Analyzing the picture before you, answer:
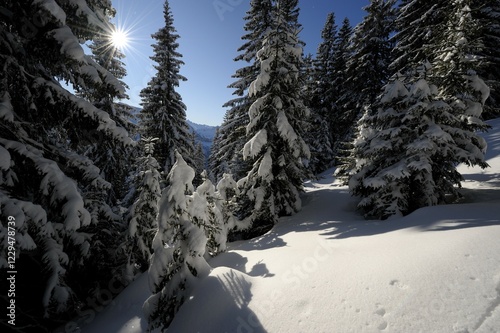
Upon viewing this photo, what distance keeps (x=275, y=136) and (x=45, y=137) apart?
834 centimetres

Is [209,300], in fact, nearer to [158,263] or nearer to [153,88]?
[158,263]

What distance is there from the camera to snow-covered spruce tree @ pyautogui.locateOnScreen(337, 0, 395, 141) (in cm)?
2388

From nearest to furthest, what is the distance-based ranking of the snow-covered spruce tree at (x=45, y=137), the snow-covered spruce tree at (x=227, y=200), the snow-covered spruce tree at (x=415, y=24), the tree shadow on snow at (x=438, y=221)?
the snow-covered spruce tree at (x=45, y=137), the tree shadow on snow at (x=438, y=221), the snow-covered spruce tree at (x=227, y=200), the snow-covered spruce tree at (x=415, y=24)

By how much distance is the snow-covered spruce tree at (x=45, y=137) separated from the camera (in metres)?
4.34

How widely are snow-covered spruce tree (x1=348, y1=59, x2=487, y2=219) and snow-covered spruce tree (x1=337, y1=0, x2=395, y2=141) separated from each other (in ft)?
52.3

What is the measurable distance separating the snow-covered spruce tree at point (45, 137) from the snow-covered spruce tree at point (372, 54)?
2296cm

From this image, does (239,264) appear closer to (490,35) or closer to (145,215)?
(145,215)

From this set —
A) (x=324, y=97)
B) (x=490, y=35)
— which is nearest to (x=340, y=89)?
(x=324, y=97)

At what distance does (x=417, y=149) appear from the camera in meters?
7.16

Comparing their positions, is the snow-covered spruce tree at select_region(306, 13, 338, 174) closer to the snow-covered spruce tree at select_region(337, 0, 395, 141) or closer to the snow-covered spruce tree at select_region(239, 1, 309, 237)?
the snow-covered spruce tree at select_region(337, 0, 395, 141)

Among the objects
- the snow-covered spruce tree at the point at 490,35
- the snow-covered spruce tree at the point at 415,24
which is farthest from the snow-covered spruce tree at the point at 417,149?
the snow-covered spruce tree at the point at 415,24

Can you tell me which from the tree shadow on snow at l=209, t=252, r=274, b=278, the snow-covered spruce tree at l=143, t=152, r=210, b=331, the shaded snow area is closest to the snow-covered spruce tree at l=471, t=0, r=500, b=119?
the shaded snow area

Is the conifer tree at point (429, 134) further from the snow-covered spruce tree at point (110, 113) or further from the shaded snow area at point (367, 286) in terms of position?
the snow-covered spruce tree at point (110, 113)

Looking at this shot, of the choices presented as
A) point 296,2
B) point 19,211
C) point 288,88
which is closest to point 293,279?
point 19,211
